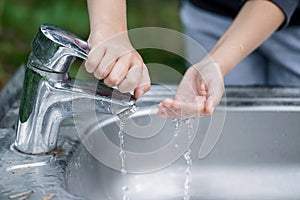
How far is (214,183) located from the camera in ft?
3.22

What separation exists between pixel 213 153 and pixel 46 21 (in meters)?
1.41

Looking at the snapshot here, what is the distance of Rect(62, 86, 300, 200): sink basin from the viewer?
0.96m

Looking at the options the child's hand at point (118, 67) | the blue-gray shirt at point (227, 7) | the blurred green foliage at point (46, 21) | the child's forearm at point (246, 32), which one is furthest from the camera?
the blurred green foliage at point (46, 21)

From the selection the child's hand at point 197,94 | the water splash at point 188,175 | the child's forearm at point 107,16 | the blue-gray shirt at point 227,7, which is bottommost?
the water splash at point 188,175

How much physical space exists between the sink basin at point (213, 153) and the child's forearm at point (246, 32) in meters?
0.07

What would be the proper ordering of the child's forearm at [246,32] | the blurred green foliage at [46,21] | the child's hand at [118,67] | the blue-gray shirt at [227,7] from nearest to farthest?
the child's hand at [118,67]
the child's forearm at [246,32]
the blue-gray shirt at [227,7]
the blurred green foliage at [46,21]

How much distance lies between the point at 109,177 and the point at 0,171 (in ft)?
0.62

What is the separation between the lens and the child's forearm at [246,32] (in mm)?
947

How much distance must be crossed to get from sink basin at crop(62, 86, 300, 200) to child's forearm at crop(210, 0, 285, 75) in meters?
0.07

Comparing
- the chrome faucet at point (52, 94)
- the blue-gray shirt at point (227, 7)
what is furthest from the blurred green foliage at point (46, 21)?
the chrome faucet at point (52, 94)

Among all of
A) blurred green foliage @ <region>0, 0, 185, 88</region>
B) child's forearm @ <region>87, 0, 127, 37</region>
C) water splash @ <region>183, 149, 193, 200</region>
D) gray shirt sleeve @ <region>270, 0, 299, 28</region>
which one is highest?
gray shirt sleeve @ <region>270, 0, 299, 28</region>

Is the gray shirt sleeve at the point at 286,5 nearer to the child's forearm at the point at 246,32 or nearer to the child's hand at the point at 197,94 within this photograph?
the child's forearm at the point at 246,32

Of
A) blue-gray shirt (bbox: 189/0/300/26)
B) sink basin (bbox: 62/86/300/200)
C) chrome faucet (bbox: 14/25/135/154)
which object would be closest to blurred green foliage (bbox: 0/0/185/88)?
blue-gray shirt (bbox: 189/0/300/26)

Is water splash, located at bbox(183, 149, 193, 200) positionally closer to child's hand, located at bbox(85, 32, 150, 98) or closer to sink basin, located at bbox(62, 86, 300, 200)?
sink basin, located at bbox(62, 86, 300, 200)
